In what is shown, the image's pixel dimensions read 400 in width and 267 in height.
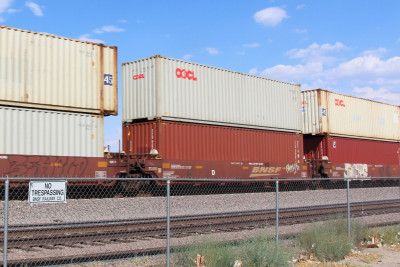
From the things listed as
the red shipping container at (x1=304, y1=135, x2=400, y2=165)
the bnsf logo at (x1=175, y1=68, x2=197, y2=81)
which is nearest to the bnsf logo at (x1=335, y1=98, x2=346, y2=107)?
the red shipping container at (x1=304, y1=135, x2=400, y2=165)

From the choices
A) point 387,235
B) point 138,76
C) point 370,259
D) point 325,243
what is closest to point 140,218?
point 325,243

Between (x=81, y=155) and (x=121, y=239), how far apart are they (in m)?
6.72

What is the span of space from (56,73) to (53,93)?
28.2 inches

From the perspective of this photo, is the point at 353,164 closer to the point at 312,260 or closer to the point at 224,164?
the point at 224,164

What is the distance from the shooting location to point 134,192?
17.2 metres

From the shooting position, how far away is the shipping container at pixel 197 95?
59.6ft

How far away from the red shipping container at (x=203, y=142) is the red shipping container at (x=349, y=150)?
13.1ft

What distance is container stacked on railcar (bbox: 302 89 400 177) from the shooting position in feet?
84.3

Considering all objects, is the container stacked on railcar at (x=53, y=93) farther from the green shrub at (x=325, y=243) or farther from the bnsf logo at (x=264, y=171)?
the green shrub at (x=325, y=243)

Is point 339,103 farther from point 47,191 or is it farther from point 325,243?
point 47,191

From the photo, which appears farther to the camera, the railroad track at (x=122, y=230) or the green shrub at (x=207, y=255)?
the railroad track at (x=122, y=230)

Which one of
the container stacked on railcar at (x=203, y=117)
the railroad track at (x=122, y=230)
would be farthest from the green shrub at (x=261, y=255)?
the container stacked on railcar at (x=203, y=117)

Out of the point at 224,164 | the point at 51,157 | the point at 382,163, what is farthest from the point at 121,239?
the point at 382,163

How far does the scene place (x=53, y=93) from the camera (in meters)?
14.9
